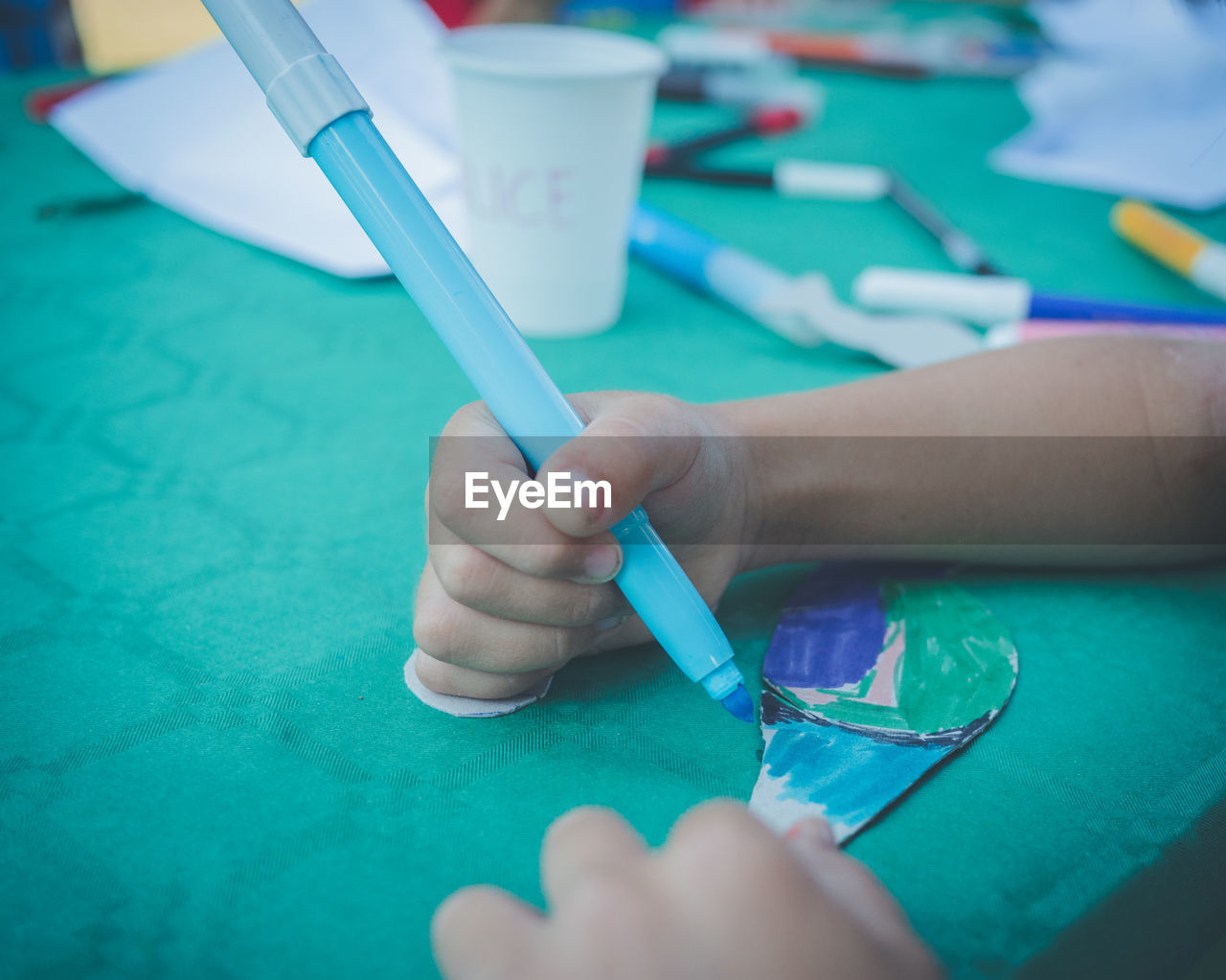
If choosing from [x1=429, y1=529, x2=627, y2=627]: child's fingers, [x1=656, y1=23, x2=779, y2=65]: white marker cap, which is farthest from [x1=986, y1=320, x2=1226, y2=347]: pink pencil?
[x1=656, y1=23, x2=779, y2=65]: white marker cap

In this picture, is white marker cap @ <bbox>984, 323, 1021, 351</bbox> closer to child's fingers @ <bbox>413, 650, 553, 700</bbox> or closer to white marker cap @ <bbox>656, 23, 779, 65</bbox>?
child's fingers @ <bbox>413, 650, 553, 700</bbox>

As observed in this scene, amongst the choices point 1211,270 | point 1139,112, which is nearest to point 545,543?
point 1211,270

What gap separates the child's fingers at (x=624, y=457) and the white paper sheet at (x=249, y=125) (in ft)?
1.48

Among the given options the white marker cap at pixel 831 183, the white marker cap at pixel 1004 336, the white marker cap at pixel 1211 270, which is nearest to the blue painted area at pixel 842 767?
the white marker cap at pixel 1004 336

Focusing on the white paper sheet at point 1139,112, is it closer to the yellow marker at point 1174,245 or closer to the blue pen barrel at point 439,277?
the yellow marker at point 1174,245

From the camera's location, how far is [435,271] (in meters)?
0.28

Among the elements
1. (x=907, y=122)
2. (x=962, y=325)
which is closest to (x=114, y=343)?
(x=962, y=325)

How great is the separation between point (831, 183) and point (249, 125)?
0.47 metres

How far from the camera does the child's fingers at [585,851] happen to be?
8.1 inches

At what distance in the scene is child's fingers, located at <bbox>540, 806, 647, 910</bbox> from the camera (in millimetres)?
205

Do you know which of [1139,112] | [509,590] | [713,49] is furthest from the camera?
[713,49]

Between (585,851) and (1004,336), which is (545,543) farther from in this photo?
(1004,336)

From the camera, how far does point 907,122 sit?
3.20 feet

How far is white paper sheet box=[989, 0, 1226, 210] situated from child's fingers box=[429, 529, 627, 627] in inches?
28.7
